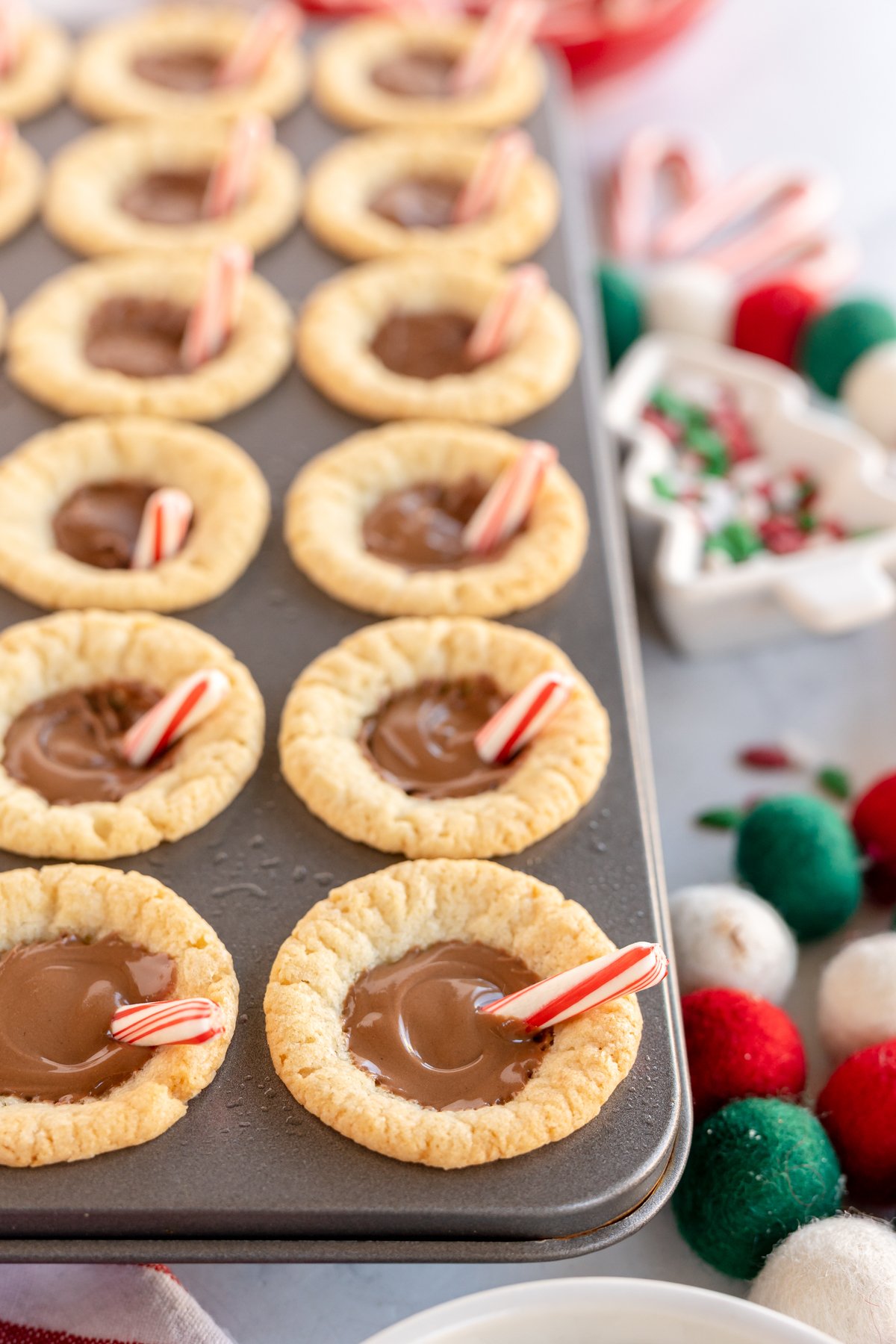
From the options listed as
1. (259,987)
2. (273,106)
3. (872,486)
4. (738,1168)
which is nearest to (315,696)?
(259,987)

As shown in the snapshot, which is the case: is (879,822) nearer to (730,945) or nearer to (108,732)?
(730,945)

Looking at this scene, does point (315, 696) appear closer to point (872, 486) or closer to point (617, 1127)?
point (617, 1127)

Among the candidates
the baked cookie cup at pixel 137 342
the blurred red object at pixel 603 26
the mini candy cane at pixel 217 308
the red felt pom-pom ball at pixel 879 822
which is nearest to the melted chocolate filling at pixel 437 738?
the red felt pom-pom ball at pixel 879 822

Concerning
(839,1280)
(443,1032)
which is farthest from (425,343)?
(839,1280)

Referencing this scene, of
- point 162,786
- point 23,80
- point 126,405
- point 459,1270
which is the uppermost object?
point 23,80

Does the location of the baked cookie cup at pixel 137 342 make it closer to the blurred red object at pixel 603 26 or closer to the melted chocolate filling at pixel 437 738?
the melted chocolate filling at pixel 437 738
